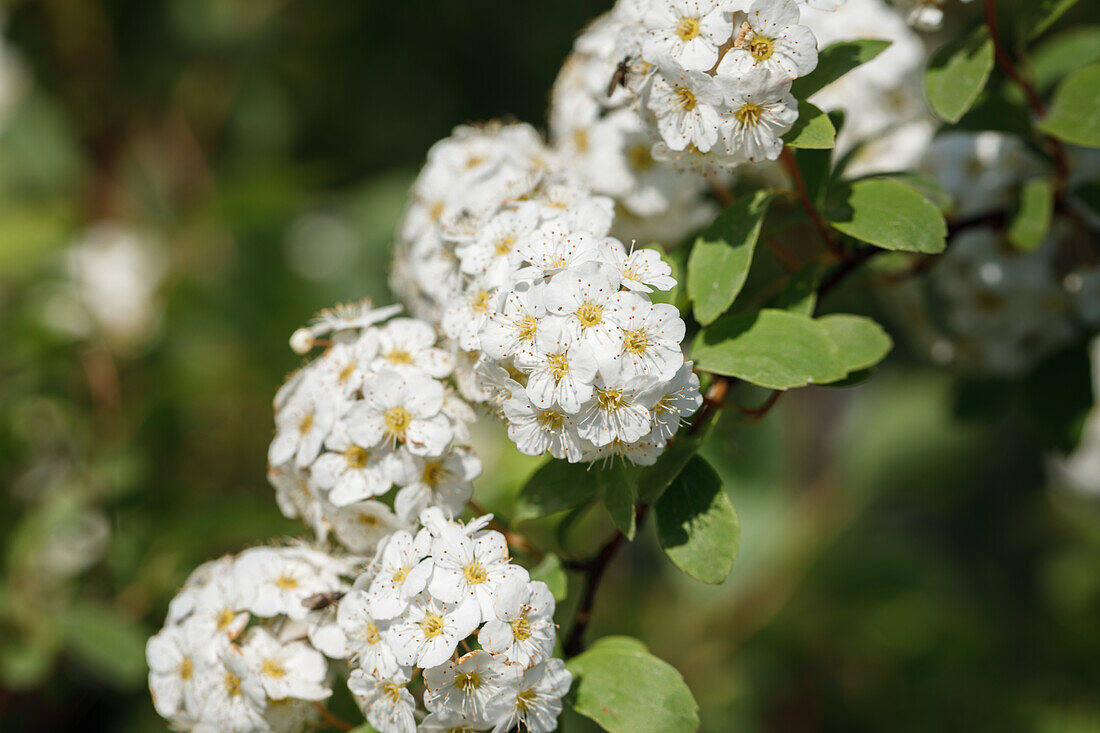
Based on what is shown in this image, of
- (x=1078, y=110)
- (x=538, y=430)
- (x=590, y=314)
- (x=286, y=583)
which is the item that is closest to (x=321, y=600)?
(x=286, y=583)

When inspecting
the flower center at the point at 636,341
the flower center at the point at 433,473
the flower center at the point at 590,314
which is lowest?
the flower center at the point at 433,473

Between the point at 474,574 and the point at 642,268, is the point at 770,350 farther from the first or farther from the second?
the point at 474,574

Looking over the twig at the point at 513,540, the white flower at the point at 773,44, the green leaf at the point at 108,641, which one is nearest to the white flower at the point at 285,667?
the twig at the point at 513,540

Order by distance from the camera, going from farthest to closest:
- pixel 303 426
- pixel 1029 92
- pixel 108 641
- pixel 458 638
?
pixel 108 641
pixel 1029 92
pixel 303 426
pixel 458 638

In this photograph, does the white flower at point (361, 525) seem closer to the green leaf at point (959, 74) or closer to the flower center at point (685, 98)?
the flower center at point (685, 98)

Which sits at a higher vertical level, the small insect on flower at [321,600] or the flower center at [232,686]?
the small insect on flower at [321,600]

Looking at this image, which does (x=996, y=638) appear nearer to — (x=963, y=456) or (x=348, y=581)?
(x=963, y=456)

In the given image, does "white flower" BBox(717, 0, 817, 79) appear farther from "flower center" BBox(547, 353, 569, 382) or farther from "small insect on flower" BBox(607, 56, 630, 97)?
"flower center" BBox(547, 353, 569, 382)
